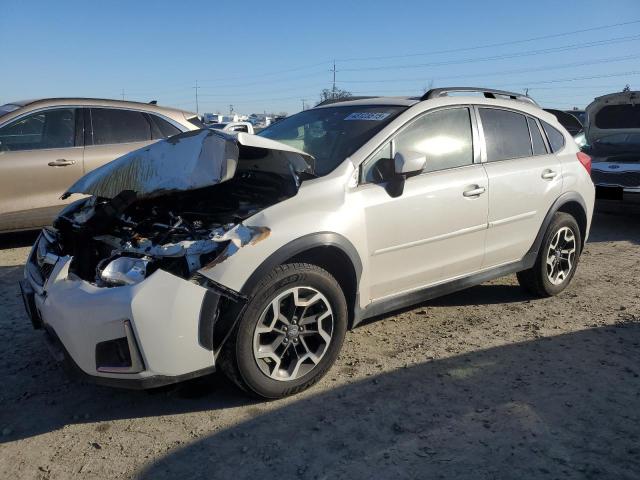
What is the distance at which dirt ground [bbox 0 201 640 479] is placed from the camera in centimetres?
266

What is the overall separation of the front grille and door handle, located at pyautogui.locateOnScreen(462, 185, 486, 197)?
502 cm

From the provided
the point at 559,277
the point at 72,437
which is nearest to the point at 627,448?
the point at 559,277

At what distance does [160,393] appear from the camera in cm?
332

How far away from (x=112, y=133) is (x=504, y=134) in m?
4.72

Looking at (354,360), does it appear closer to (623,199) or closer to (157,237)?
(157,237)

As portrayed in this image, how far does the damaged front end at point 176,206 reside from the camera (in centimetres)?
296

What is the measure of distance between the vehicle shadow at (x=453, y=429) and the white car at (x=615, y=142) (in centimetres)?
504

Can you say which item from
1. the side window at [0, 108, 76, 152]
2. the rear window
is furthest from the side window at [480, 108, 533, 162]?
the rear window

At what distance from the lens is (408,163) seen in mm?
3490

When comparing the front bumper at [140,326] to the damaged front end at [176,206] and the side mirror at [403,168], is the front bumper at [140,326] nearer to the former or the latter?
the damaged front end at [176,206]

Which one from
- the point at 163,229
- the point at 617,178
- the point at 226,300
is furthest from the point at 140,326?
the point at 617,178

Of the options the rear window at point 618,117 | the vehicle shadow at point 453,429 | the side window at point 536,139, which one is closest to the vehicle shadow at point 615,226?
the rear window at point 618,117

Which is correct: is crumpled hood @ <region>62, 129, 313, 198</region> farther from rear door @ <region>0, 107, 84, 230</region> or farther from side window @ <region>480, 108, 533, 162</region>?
rear door @ <region>0, 107, 84, 230</region>

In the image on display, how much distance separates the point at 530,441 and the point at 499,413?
11.2 inches
